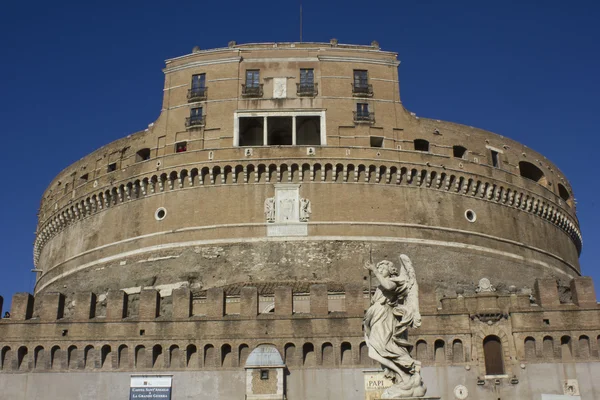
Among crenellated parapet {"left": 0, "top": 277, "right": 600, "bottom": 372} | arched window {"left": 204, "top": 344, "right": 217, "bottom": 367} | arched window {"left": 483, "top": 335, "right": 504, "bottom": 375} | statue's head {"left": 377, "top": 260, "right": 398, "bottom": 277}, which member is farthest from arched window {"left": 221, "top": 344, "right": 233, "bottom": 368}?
statue's head {"left": 377, "top": 260, "right": 398, "bottom": 277}

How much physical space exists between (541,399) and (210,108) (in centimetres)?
1921

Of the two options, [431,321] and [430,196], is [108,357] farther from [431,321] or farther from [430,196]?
[430,196]

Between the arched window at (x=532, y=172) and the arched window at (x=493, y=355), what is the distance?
52.6 feet

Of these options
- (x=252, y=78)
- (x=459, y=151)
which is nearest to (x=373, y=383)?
(x=459, y=151)

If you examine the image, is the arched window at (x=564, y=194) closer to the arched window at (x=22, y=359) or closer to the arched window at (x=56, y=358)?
the arched window at (x=56, y=358)

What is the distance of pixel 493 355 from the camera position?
23656 mm

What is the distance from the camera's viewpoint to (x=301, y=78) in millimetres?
34094

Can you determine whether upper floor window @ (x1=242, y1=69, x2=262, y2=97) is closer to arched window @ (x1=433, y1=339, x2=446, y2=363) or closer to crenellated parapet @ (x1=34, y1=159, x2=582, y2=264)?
crenellated parapet @ (x1=34, y1=159, x2=582, y2=264)

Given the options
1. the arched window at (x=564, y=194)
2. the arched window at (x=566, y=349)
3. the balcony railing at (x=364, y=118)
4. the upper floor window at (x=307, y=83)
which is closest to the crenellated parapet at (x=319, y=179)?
the balcony railing at (x=364, y=118)

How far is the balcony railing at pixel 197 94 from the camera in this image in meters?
34.1

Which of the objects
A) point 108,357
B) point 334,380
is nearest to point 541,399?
point 334,380

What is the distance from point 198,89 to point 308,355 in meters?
15.7

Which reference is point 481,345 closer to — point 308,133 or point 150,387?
point 150,387

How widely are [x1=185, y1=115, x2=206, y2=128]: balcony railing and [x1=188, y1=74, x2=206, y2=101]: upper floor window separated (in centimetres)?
99
